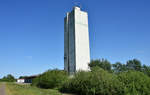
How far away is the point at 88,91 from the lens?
14852 millimetres

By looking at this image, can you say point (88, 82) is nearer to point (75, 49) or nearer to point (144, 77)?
point (144, 77)

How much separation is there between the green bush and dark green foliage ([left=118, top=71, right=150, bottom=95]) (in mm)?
627

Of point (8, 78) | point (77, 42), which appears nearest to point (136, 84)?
point (77, 42)

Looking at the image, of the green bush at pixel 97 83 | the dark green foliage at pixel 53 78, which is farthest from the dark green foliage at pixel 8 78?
the green bush at pixel 97 83

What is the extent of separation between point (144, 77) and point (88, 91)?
5.28m

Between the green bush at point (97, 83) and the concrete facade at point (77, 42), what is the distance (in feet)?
90.5

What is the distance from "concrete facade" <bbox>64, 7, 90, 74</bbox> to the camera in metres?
45.1

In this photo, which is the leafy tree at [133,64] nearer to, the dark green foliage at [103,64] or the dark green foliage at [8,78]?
the dark green foliage at [103,64]

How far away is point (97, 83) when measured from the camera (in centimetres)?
1434

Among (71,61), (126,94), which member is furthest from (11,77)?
(126,94)

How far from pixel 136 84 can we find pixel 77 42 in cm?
3388

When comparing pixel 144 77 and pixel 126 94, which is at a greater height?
pixel 144 77

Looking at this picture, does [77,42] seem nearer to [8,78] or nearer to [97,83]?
[97,83]

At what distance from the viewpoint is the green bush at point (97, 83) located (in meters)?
13.3
